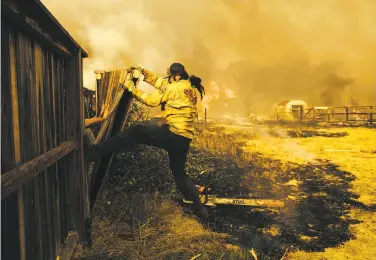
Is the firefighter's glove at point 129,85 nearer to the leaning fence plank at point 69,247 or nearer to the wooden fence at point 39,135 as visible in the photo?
the wooden fence at point 39,135

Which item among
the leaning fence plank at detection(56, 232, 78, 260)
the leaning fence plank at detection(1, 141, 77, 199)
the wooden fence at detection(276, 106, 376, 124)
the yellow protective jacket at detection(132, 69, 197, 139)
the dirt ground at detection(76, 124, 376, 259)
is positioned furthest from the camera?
the wooden fence at detection(276, 106, 376, 124)

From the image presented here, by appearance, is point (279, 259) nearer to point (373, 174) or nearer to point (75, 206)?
point (75, 206)

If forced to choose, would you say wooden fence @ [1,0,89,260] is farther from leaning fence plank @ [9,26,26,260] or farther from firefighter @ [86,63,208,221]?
firefighter @ [86,63,208,221]

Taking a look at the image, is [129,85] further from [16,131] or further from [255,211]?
[255,211]

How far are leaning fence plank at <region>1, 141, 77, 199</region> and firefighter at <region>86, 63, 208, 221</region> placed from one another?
1123mm

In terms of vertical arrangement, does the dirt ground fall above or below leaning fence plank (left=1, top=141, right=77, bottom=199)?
below

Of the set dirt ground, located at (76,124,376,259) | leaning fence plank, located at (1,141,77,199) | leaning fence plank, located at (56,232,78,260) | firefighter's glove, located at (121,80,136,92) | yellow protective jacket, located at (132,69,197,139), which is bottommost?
dirt ground, located at (76,124,376,259)

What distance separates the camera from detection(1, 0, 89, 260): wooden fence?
1706 millimetres

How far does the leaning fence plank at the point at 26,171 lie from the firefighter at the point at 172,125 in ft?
3.68

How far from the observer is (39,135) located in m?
2.20

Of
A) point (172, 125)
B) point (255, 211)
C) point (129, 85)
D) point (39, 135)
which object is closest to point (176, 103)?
point (172, 125)

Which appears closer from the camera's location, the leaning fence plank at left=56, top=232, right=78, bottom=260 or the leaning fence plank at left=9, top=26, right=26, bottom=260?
the leaning fence plank at left=9, top=26, right=26, bottom=260

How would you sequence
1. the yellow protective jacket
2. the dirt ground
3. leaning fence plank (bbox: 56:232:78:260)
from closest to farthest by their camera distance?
leaning fence plank (bbox: 56:232:78:260) < the dirt ground < the yellow protective jacket

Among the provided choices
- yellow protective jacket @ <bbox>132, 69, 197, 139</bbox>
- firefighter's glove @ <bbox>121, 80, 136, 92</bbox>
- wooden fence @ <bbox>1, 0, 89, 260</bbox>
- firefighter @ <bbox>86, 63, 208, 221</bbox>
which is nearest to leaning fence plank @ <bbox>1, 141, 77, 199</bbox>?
wooden fence @ <bbox>1, 0, 89, 260</bbox>
